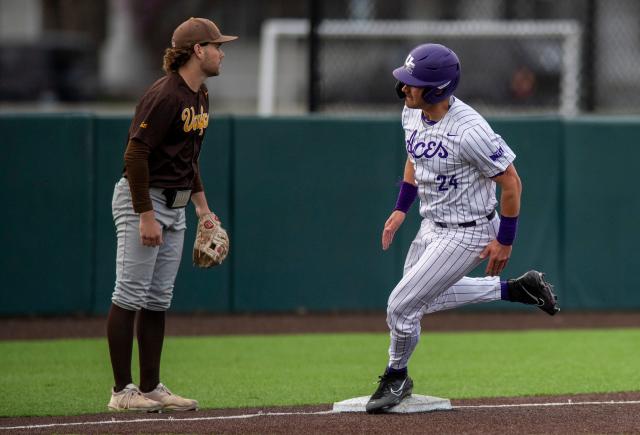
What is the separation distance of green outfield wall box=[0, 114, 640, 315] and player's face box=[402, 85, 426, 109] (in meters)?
4.73

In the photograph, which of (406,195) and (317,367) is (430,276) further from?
(317,367)

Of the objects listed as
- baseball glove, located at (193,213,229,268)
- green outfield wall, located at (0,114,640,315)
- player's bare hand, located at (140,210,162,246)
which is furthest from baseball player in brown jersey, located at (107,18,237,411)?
green outfield wall, located at (0,114,640,315)

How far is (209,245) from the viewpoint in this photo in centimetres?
644

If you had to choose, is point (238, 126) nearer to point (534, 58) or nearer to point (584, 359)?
point (584, 359)

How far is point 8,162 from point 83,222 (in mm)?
810

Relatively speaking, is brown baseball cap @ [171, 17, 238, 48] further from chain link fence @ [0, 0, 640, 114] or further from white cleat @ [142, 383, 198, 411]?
chain link fence @ [0, 0, 640, 114]

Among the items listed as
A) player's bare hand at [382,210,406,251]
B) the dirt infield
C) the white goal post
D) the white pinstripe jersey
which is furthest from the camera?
the white goal post

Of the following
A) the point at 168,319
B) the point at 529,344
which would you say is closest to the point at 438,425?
the point at 529,344

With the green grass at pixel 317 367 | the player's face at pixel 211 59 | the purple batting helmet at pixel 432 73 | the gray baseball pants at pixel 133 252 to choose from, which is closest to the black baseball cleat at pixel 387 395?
the green grass at pixel 317 367

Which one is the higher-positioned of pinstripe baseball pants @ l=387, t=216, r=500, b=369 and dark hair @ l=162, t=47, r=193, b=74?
dark hair @ l=162, t=47, r=193, b=74

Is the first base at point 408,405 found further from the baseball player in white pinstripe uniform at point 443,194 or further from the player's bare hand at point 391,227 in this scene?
the player's bare hand at point 391,227

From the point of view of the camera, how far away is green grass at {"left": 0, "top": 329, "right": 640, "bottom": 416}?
271 inches

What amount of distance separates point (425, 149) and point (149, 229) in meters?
1.43

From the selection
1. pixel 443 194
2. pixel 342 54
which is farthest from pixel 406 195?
pixel 342 54
